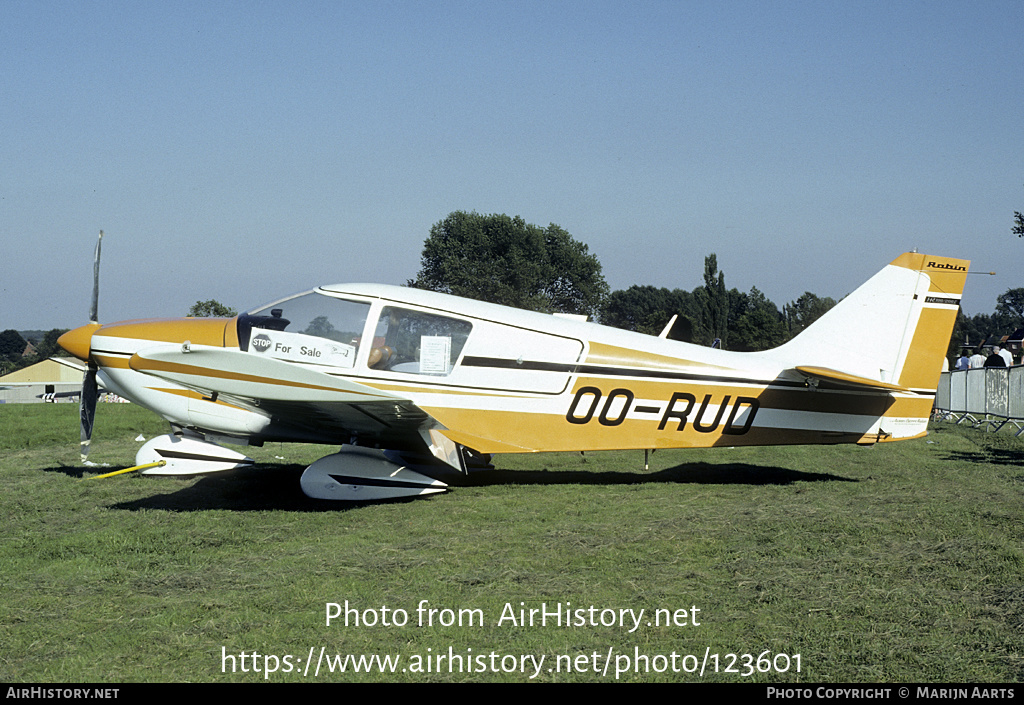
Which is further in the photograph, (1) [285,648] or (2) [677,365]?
(2) [677,365]

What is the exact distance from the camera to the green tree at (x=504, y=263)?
6488cm

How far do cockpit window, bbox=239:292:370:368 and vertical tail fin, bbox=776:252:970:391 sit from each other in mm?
4573

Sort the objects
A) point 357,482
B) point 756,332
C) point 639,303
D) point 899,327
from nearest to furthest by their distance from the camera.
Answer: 1. point 357,482
2. point 899,327
3. point 756,332
4. point 639,303

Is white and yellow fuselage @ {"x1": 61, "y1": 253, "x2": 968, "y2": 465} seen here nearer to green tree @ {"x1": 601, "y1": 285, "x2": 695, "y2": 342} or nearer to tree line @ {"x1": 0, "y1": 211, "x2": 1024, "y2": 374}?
tree line @ {"x1": 0, "y1": 211, "x2": 1024, "y2": 374}

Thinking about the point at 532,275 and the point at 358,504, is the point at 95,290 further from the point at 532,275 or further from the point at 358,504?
the point at 532,275

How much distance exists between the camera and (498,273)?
65875mm

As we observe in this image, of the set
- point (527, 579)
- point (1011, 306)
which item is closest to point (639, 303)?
point (1011, 306)

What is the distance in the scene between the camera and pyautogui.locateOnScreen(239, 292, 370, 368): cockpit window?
716cm

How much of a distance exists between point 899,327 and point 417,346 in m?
5.07

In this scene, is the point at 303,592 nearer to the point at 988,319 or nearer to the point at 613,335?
the point at 613,335

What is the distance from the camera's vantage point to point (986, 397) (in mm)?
16094

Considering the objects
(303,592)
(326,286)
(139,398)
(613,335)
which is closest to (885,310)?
(613,335)

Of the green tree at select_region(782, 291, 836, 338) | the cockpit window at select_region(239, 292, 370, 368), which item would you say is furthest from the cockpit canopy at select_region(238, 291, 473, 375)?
the green tree at select_region(782, 291, 836, 338)

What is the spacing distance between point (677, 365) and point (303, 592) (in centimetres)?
451
